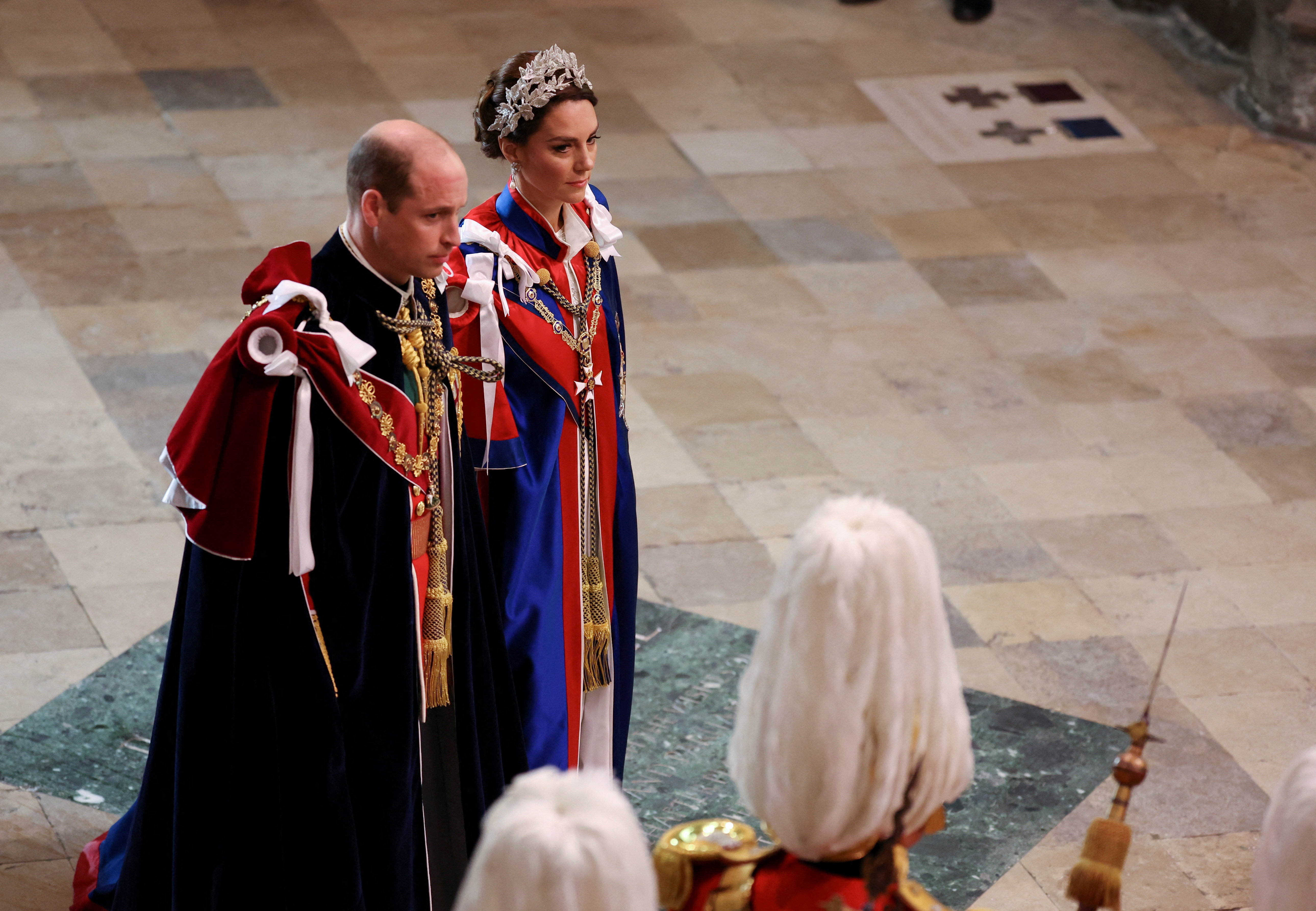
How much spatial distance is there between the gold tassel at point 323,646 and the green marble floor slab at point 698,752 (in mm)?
1466

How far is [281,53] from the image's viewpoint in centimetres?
1013

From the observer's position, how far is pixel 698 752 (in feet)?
16.3

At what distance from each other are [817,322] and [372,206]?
15.7 ft

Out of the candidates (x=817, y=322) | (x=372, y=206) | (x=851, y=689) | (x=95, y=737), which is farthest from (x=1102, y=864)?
(x=817, y=322)

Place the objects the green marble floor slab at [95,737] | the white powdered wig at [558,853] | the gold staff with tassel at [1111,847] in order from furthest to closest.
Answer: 1. the green marble floor slab at [95,737]
2. the gold staff with tassel at [1111,847]
3. the white powdered wig at [558,853]

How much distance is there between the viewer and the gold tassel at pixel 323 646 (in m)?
3.32

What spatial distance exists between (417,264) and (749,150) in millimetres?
6433

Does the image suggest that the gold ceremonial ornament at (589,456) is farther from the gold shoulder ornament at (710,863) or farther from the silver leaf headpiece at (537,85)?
the gold shoulder ornament at (710,863)

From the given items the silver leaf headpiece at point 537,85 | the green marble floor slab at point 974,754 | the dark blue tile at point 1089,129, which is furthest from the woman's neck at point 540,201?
the dark blue tile at point 1089,129

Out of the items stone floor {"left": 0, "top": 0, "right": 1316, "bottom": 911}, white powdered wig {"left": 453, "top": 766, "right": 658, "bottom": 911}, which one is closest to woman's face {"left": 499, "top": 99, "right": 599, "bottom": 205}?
stone floor {"left": 0, "top": 0, "right": 1316, "bottom": 911}

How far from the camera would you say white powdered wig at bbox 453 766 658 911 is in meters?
1.50

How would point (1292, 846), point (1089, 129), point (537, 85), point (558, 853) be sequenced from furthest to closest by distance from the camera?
point (1089, 129), point (537, 85), point (1292, 846), point (558, 853)

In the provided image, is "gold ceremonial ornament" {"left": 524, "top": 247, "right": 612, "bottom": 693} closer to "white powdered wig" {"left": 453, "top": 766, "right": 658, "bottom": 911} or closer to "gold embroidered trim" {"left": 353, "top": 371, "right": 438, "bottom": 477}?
"gold embroidered trim" {"left": 353, "top": 371, "right": 438, "bottom": 477}

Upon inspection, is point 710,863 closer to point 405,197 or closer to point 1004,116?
point 405,197
